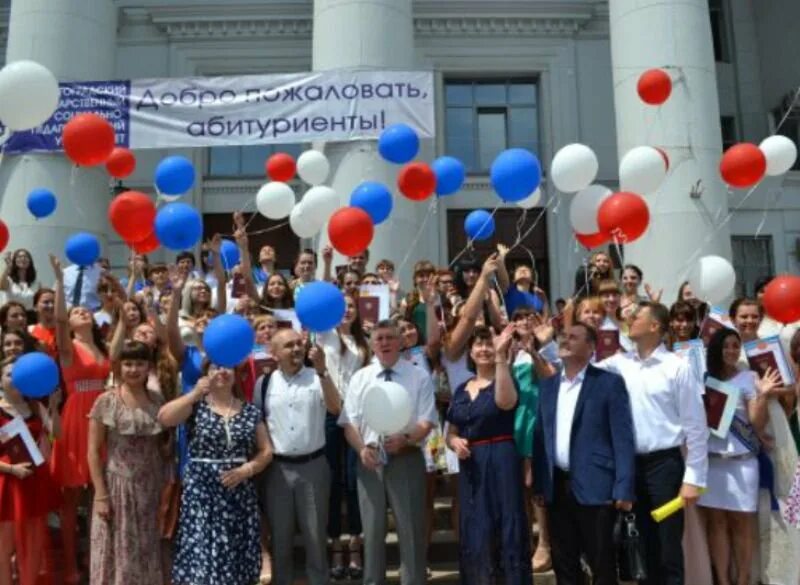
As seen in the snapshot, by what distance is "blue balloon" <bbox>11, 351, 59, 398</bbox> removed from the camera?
4.99 meters

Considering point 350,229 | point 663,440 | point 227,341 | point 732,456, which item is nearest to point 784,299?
point 732,456

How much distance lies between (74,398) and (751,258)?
1294 centimetres

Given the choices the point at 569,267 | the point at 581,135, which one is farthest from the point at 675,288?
the point at 581,135

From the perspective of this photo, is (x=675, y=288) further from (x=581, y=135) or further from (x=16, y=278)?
(x=16, y=278)

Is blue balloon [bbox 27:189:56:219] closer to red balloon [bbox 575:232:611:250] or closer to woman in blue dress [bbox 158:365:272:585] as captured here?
woman in blue dress [bbox 158:365:272:585]

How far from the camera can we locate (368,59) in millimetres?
11953

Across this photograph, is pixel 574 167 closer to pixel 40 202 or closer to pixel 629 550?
pixel 629 550

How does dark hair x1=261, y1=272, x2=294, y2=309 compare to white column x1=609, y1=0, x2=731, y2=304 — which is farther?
white column x1=609, y1=0, x2=731, y2=304

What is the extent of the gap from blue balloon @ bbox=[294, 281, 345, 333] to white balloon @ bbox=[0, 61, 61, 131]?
2947 millimetres

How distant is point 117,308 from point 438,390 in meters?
2.92

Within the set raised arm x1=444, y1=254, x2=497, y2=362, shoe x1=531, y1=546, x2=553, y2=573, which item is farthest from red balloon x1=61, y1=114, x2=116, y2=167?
shoe x1=531, y1=546, x2=553, y2=573

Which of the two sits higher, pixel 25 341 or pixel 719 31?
pixel 719 31

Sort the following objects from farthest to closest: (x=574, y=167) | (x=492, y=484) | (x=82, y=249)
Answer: (x=82, y=249) < (x=574, y=167) < (x=492, y=484)

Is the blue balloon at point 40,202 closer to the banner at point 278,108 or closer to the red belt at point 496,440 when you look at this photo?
the banner at point 278,108
